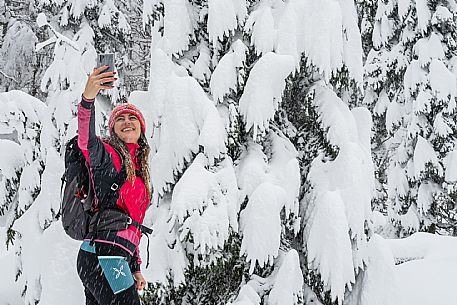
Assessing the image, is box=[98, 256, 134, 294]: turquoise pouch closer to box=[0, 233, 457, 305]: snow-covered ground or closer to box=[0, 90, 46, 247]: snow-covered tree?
box=[0, 233, 457, 305]: snow-covered ground

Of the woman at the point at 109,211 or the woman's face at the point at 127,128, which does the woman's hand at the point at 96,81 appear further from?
the woman's face at the point at 127,128

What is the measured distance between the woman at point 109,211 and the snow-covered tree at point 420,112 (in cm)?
1133

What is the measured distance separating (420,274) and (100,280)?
487cm

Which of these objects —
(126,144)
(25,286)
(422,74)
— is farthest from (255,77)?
(422,74)

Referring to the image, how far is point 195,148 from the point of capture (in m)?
4.07

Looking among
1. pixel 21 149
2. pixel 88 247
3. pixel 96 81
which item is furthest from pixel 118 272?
pixel 21 149

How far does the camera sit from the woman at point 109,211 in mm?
2775

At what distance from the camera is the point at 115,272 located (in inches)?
114

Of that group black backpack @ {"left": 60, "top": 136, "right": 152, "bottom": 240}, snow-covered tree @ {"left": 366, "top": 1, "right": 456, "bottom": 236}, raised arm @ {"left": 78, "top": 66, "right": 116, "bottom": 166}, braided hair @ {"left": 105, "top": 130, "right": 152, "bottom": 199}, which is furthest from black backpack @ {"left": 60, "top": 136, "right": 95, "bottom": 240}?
snow-covered tree @ {"left": 366, "top": 1, "right": 456, "bottom": 236}

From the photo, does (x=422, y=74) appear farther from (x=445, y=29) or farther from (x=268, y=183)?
(x=268, y=183)

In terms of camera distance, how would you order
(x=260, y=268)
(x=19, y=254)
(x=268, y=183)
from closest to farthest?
(x=268, y=183), (x=260, y=268), (x=19, y=254)

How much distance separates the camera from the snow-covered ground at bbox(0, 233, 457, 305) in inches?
230

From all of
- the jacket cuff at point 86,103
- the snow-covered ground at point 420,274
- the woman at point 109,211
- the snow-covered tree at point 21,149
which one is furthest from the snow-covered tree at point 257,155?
the snow-covered tree at point 21,149

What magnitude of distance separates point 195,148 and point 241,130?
474 millimetres
